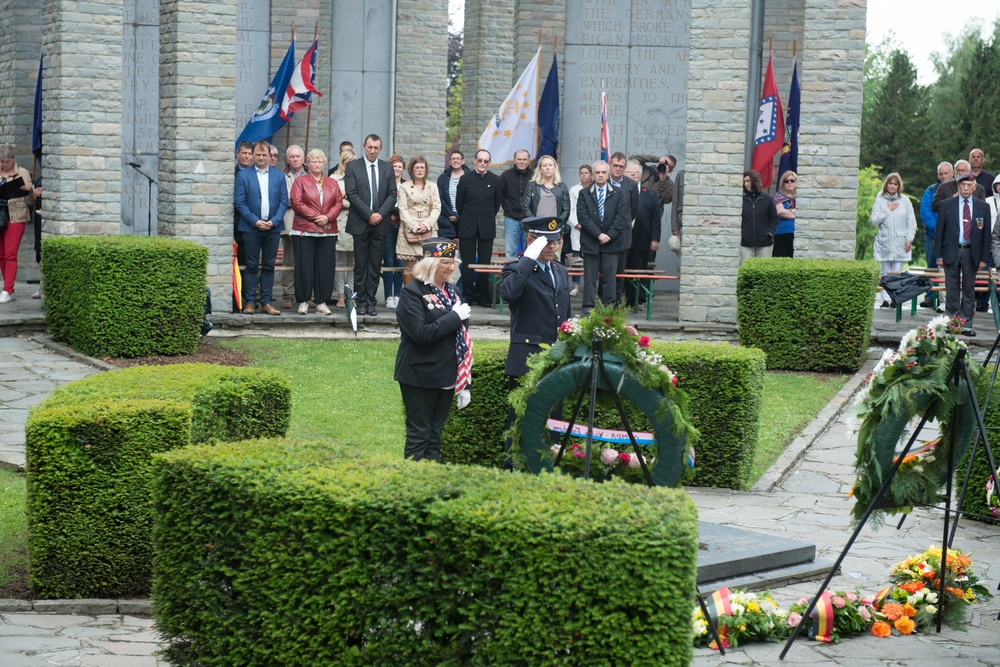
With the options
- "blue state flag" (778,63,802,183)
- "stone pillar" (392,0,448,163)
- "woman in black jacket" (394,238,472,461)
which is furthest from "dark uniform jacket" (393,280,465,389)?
"stone pillar" (392,0,448,163)

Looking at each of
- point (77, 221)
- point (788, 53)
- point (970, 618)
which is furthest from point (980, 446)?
point (788, 53)

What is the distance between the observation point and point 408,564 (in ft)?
17.4

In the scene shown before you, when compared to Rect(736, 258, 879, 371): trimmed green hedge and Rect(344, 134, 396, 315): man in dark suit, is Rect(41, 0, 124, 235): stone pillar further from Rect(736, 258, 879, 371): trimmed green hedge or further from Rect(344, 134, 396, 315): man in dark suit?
Rect(736, 258, 879, 371): trimmed green hedge

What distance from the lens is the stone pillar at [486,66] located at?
24672 mm

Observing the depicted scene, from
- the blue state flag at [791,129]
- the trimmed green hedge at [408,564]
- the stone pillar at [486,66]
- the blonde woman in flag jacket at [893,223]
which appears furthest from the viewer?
the stone pillar at [486,66]

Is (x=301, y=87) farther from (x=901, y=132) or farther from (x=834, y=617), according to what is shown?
(x=901, y=132)

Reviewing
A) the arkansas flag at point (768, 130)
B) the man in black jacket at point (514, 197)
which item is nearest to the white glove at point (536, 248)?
the man in black jacket at point (514, 197)

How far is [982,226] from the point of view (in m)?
16.5

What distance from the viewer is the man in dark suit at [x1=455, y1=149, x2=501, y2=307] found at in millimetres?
17891

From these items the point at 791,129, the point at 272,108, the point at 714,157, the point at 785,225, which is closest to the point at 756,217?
Answer: the point at 785,225

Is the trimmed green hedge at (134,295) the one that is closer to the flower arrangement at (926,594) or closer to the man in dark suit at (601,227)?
the man in dark suit at (601,227)

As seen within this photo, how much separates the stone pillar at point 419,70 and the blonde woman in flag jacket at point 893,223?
297 inches

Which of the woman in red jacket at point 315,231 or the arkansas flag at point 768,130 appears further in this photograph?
the arkansas flag at point 768,130

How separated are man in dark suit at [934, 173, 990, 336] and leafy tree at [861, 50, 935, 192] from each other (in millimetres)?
29707
